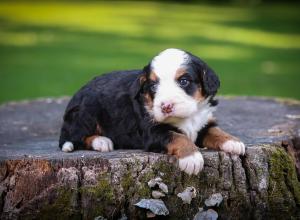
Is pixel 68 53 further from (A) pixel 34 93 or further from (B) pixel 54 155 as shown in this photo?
(B) pixel 54 155

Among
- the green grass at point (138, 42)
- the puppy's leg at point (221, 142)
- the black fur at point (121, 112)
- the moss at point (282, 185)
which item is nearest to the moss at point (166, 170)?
the black fur at point (121, 112)

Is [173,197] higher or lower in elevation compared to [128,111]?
lower

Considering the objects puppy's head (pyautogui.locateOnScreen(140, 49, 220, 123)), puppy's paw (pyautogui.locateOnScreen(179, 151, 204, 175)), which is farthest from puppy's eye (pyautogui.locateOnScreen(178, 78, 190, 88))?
puppy's paw (pyautogui.locateOnScreen(179, 151, 204, 175))

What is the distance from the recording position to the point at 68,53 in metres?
18.1

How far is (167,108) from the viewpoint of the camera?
16.6 feet

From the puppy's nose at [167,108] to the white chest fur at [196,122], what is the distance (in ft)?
1.24

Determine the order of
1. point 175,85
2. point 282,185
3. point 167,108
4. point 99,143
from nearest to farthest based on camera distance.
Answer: point 167,108
point 175,85
point 282,185
point 99,143

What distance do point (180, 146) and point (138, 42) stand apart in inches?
577

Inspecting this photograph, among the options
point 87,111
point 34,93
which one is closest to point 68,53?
point 34,93

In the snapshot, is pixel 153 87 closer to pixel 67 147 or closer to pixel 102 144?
pixel 102 144

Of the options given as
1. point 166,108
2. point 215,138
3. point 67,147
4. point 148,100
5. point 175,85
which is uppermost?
point 175,85

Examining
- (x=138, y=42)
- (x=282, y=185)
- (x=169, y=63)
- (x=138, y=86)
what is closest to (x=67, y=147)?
(x=138, y=86)

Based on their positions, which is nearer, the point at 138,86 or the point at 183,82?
the point at 183,82

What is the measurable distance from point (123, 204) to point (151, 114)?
0.68 m
